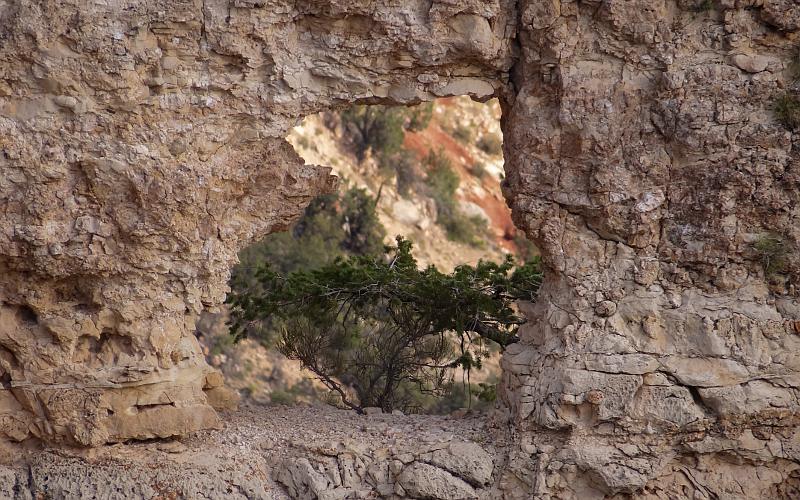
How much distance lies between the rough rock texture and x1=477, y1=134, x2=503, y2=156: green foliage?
1939 cm

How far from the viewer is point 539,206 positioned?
7.74 m

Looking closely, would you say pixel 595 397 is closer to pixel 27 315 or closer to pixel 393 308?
pixel 393 308

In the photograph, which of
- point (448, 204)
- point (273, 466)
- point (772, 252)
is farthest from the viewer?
point (448, 204)

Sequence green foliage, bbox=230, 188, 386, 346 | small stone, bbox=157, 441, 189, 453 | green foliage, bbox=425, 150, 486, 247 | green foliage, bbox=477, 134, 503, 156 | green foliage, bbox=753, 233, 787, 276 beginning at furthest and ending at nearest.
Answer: green foliage, bbox=477, 134, 503, 156 < green foliage, bbox=425, 150, 486, 247 < green foliage, bbox=230, 188, 386, 346 < small stone, bbox=157, 441, 189, 453 < green foliage, bbox=753, 233, 787, 276

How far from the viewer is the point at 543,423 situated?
7488 millimetres

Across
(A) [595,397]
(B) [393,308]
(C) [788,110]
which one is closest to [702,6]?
(C) [788,110]

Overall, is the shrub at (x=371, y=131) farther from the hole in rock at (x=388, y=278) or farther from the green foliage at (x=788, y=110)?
the green foliage at (x=788, y=110)

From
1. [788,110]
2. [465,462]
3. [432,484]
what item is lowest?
[432,484]

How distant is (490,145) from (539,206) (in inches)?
769

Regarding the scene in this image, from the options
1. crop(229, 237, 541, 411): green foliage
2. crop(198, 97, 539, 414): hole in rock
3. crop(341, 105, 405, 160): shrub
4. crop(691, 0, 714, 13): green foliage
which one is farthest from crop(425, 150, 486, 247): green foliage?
crop(691, 0, 714, 13): green foliage

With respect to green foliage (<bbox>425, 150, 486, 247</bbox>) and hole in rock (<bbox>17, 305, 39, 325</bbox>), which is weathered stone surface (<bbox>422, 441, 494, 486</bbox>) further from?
green foliage (<bbox>425, 150, 486, 247</bbox>)

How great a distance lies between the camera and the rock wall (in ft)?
23.6

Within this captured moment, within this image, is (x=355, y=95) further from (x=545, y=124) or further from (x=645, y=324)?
(x=645, y=324)

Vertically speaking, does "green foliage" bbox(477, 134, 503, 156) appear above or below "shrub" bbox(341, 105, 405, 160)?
above
